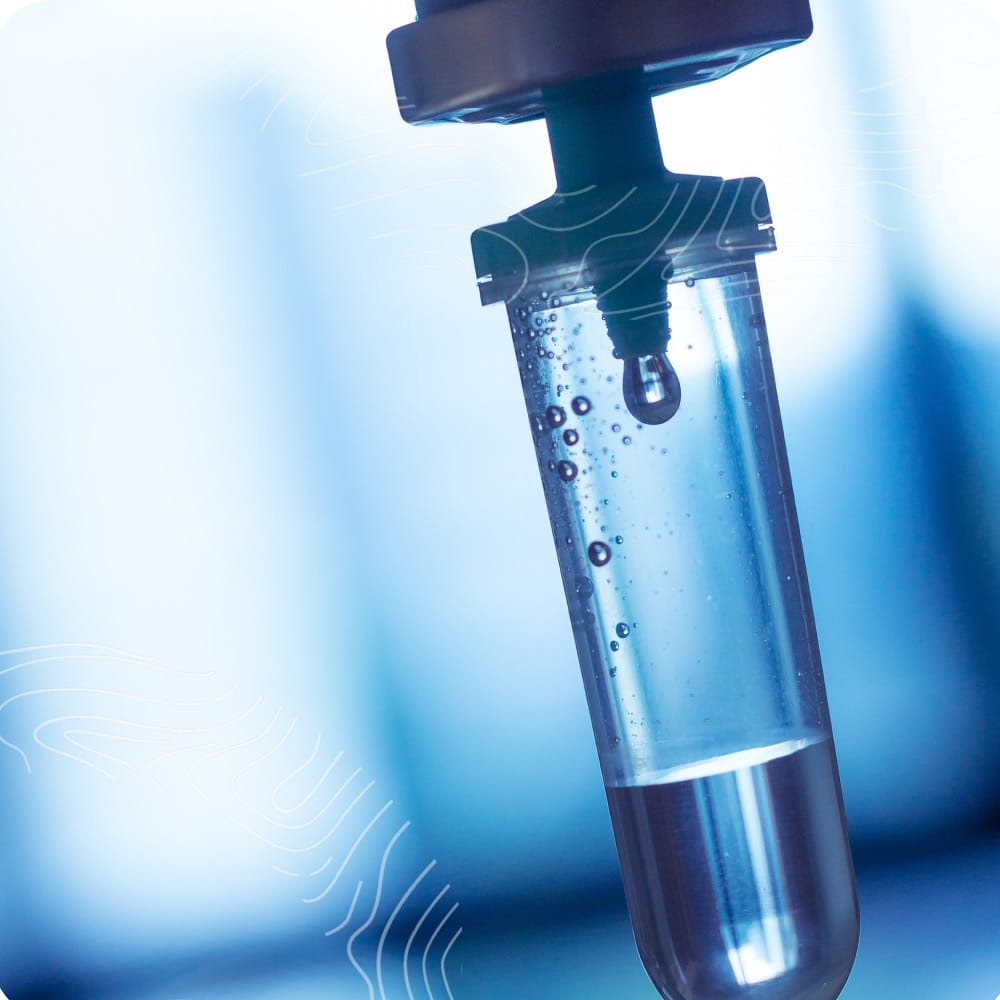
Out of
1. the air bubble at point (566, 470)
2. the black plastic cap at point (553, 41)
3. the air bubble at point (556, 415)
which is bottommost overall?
the air bubble at point (566, 470)

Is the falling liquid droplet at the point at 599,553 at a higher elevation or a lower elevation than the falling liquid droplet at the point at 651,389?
lower

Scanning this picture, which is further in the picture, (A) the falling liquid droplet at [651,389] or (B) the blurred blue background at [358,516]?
(B) the blurred blue background at [358,516]

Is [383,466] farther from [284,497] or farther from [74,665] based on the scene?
[74,665]

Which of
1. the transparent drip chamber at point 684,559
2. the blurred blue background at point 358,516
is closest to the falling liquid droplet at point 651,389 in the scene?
the transparent drip chamber at point 684,559

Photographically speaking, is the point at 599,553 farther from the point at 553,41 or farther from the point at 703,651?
the point at 553,41

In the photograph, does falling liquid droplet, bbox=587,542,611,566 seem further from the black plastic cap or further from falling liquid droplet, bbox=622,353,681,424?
the black plastic cap

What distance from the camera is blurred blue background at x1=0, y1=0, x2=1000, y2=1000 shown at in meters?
0.53

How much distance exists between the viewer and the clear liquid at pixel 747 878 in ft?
1.38

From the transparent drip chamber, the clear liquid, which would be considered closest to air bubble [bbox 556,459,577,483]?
the transparent drip chamber

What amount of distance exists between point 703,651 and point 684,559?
0.03 metres

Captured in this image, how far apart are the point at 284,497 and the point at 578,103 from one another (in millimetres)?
219

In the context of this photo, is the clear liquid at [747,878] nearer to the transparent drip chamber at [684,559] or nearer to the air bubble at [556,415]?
the transparent drip chamber at [684,559]

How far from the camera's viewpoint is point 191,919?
21.7 inches

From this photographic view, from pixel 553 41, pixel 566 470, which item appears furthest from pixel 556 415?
pixel 553 41
